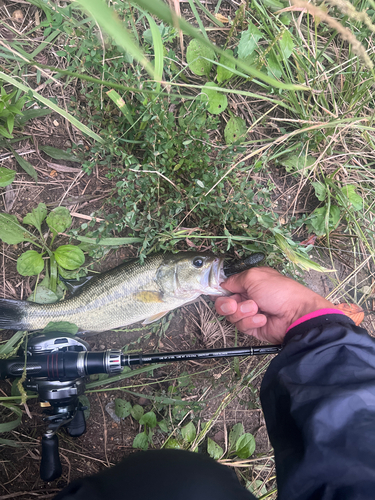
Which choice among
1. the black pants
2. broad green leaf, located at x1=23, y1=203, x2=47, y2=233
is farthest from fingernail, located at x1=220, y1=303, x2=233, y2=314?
broad green leaf, located at x1=23, y1=203, x2=47, y2=233

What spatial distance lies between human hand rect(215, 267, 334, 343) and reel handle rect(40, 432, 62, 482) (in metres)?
1.67

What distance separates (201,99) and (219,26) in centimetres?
106

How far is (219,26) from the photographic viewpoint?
2.95m

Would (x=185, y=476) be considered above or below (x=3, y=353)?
above

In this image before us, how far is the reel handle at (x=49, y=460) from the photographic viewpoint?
2195 mm

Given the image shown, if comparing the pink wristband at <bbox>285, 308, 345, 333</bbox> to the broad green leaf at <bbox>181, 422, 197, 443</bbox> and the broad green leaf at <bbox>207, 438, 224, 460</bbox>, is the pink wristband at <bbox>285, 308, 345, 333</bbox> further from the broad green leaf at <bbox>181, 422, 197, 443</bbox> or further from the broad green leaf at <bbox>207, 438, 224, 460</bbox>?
the broad green leaf at <bbox>207, 438, 224, 460</bbox>

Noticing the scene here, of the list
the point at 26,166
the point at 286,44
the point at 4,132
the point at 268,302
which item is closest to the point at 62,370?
the point at 268,302

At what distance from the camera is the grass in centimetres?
247

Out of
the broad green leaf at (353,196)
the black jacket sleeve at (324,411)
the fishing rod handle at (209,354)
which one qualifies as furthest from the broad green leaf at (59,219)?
the broad green leaf at (353,196)

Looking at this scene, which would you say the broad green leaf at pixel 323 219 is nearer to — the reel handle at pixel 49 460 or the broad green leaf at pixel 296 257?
the broad green leaf at pixel 296 257

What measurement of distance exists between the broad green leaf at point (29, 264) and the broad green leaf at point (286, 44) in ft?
9.60

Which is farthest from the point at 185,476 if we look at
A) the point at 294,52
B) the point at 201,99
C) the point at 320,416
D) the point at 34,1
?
the point at 34,1

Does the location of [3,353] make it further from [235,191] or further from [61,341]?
[235,191]

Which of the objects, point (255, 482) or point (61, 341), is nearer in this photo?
point (61, 341)
